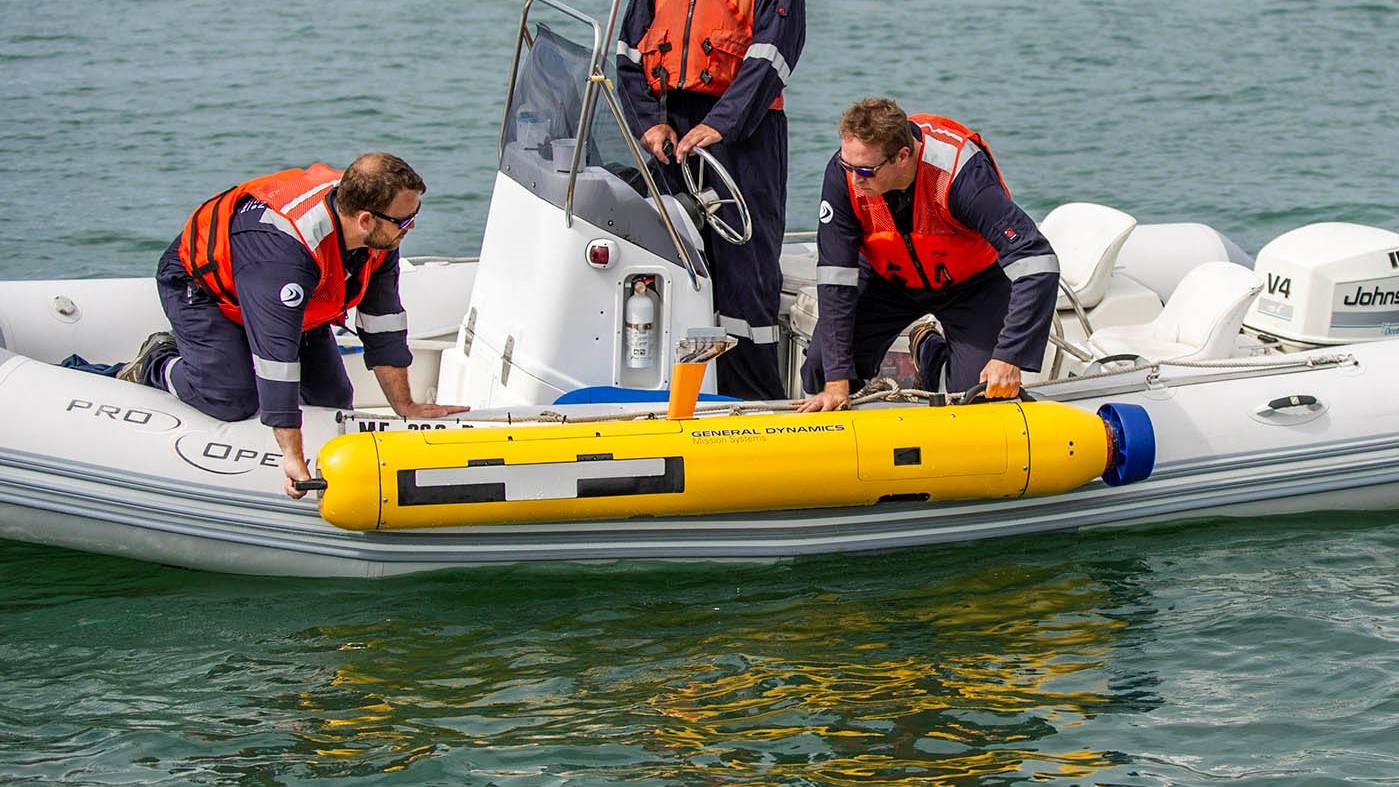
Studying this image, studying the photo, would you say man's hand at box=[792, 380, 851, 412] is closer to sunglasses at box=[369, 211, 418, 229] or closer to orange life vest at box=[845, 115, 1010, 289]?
orange life vest at box=[845, 115, 1010, 289]

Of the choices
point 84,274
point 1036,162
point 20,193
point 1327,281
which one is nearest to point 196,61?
point 20,193

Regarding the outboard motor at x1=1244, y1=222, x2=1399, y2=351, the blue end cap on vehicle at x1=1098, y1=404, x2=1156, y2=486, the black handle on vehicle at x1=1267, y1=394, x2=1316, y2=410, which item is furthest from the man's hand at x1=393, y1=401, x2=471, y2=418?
the outboard motor at x1=1244, y1=222, x2=1399, y2=351

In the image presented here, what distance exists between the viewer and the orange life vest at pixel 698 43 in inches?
193

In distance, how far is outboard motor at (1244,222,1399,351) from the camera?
5.28 m

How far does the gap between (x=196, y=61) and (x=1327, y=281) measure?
9324 millimetres

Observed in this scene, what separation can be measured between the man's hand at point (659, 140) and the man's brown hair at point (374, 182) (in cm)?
110

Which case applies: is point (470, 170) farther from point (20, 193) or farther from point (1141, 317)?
point (1141, 317)

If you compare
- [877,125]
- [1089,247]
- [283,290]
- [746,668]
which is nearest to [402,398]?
[283,290]

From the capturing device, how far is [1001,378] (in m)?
4.40

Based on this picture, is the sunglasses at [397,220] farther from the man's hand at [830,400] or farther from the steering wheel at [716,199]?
the man's hand at [830,400]

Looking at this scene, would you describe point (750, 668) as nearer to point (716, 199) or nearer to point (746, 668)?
point (746, 668)

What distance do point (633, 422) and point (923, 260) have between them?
0.93 meters

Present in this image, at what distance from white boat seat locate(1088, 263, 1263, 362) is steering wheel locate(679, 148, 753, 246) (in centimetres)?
123

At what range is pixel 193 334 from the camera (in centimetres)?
438
